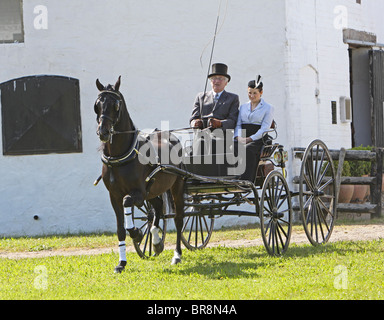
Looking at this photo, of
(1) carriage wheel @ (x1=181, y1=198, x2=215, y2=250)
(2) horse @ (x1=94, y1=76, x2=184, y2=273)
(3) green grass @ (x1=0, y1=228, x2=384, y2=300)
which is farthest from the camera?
(1) carriage wheel @ (x1=181, y1=198, x2=215, y2=250)

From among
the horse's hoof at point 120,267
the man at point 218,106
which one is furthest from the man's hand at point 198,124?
the horse's hoof at point 120,267

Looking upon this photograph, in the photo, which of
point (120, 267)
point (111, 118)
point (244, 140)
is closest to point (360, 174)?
point (244, 140)

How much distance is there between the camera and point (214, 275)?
7824 millimetres

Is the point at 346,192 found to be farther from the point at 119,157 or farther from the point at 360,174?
the point at 119,157

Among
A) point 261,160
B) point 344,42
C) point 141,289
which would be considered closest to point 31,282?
point 141,289

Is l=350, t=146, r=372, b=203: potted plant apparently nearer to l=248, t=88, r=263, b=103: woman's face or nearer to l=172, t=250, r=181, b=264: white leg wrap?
l=248, t=88, r=263, b=103: woman's face

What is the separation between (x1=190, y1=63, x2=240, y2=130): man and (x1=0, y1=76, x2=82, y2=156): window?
5.67 meters

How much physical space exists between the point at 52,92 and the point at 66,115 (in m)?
0.57

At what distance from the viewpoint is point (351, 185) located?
1476 centimetres

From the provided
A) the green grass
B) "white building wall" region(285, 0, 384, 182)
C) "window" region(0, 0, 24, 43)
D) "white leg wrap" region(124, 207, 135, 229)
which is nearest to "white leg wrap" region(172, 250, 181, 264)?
the green grass

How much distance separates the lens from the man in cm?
961

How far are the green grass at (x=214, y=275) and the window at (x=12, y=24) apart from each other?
637 cm

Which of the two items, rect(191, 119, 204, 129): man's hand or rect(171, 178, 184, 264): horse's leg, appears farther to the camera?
rect(191, 119, 204, 129): man's hand
